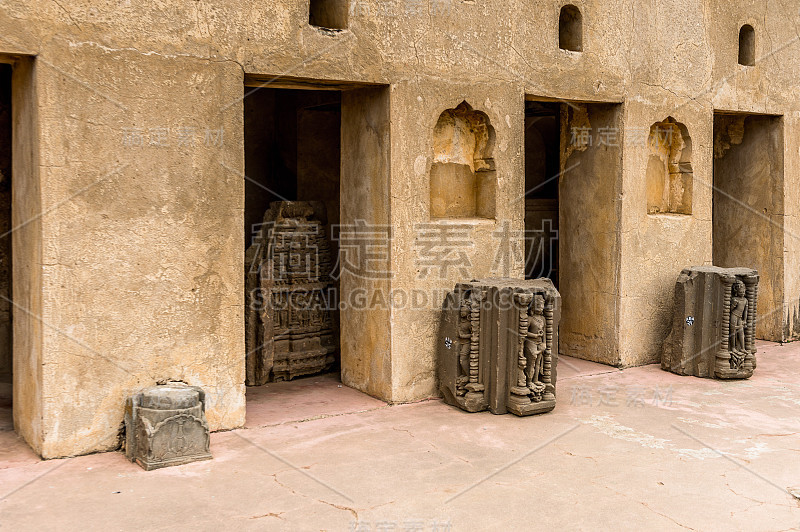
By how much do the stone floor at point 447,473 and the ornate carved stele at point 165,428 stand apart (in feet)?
0.31

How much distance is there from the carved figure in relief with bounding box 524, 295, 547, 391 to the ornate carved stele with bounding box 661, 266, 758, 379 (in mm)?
1969

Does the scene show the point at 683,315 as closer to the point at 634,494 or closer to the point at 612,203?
the point at 612,203

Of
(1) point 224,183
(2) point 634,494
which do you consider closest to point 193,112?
(1) point 224,183

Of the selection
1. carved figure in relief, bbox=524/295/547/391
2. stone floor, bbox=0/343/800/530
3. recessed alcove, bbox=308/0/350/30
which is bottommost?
stone floor, bbox=0/343/800/530

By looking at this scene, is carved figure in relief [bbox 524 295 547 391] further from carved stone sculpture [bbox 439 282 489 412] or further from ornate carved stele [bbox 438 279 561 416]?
carved stone sculpture [bbox 439 282 489 412]

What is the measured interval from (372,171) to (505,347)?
1.72 metres

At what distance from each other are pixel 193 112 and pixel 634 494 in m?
3.56

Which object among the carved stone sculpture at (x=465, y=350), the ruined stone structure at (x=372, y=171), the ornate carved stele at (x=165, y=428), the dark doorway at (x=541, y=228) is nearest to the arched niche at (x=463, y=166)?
the ruined stone structure at (x=372, y=171)

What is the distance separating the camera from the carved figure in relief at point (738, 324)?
671 centimetres

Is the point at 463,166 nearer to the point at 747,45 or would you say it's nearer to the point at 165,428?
the point at 165,428

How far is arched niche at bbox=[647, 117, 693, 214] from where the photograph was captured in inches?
296

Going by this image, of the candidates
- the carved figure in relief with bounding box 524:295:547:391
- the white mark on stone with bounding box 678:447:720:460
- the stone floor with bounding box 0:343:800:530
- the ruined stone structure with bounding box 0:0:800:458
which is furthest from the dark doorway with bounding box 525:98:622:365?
the white mark on stone with bounding box 678:447:720:460

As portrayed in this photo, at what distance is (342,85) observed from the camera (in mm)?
5812

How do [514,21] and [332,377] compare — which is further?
[332,377]
